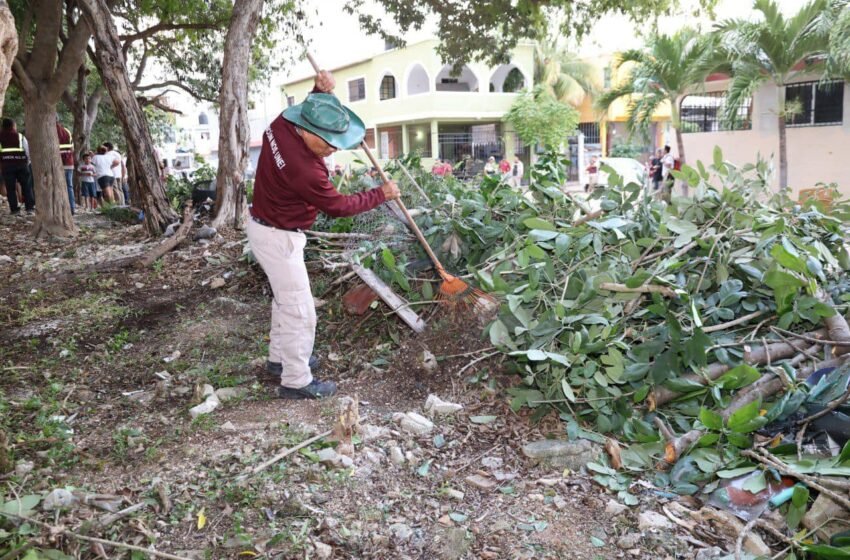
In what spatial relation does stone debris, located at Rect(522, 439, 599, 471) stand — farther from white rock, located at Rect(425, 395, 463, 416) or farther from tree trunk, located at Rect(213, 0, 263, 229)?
tree trunk, located at Rect(213, 0, 263, 229)

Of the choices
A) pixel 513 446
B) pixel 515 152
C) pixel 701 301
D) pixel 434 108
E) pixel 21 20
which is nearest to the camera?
pixel 513 446

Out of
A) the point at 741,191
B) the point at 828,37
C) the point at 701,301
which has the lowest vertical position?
the point at 701,301

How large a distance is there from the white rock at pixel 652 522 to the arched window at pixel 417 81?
2483 cm

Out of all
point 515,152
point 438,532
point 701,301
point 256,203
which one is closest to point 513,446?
point 438,532

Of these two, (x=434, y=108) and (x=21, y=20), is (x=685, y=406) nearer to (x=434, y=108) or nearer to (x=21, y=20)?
(x=21, y=20)

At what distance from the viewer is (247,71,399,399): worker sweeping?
131 inches

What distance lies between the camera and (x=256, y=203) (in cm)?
354

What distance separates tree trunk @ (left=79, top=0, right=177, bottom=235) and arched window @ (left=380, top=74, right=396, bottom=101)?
19754 mm

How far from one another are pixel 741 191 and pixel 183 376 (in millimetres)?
3572

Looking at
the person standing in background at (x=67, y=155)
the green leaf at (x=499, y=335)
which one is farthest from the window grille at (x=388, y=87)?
the green leaf at (x=499, y=335)

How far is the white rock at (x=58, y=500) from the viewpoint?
7.44ft

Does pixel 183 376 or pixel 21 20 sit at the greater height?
pixel 21 20

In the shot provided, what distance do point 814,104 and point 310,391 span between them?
575 inches

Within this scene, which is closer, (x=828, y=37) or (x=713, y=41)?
(x=828, y=37)
